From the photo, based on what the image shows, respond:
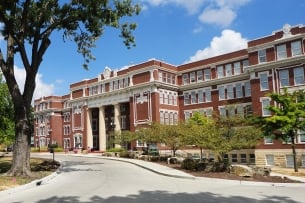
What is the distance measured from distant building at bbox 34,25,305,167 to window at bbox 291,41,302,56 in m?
0.04

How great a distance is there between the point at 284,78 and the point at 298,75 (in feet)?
4.98

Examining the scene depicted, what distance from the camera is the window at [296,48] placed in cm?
3883

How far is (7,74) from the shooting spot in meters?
20.2

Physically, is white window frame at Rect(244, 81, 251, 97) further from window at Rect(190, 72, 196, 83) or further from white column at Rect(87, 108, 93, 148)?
white column at Rect(87, 108, 93, 148)

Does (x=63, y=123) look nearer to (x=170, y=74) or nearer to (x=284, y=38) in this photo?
(x=170, y=74)

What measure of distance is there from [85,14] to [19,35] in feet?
13.0

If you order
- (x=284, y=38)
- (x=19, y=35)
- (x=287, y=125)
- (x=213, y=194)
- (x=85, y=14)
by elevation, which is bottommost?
(x=213, y=194)

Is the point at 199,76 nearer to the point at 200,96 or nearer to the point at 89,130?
the point at 200,96

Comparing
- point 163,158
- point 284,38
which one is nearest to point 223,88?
point 284,38

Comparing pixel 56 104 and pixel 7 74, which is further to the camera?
pixel 56 104

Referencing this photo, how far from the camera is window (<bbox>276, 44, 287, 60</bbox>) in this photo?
3984 centimetres

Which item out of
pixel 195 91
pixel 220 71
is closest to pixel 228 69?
pixel 220 71

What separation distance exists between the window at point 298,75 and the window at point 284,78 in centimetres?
85

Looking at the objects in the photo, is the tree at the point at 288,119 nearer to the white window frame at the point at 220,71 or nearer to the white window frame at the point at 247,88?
the white window frame at the point at 247,88
